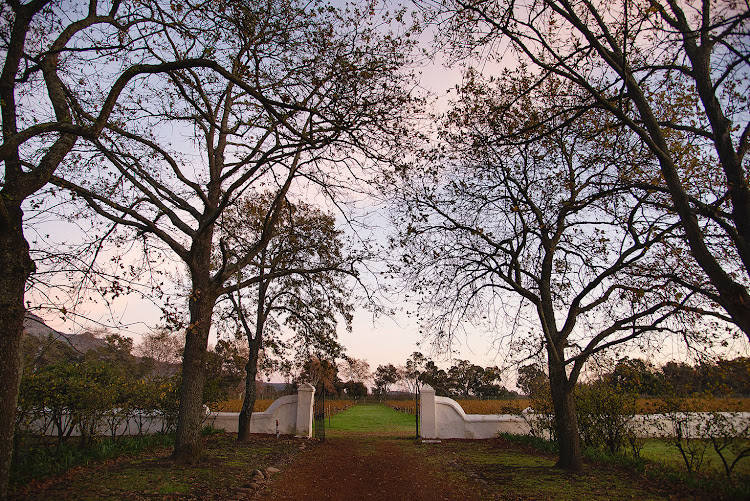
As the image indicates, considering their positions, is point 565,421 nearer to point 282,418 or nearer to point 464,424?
point 464,424

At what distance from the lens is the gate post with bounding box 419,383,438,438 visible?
15219 millimetres

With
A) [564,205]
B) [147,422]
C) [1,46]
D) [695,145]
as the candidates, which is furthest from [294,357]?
[695,145]

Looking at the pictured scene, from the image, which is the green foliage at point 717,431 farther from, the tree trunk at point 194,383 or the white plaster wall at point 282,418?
the white plaster wall at point 282,418

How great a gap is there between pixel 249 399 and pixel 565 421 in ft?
31.8

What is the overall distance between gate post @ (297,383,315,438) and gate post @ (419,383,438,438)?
4190mm

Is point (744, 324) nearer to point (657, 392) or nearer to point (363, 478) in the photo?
point (657, 392)

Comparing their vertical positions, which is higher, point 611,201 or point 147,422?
point 611,201

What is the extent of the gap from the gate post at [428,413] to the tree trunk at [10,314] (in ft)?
40.4

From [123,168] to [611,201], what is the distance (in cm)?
997

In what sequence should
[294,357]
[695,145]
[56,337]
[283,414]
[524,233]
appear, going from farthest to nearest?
[283,414]
[294,357]
[524,233]
[695,145]
[56,337]

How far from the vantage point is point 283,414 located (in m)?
16.5

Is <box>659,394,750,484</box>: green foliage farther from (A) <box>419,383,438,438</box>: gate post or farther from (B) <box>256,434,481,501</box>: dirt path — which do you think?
(A) <box>419,383,438,438</box>: gate post

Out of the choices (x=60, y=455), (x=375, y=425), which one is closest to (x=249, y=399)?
(x=60, y=455)

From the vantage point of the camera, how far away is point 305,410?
16.2 m
